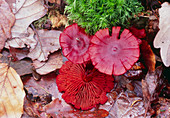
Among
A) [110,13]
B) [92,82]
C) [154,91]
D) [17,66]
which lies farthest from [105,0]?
[17,66]

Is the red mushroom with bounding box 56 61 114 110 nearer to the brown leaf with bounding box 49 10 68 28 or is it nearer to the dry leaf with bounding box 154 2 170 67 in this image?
the brown leaf with bounding box 49 10 68 28

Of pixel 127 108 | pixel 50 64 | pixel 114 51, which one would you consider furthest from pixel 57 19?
pixel 127 108

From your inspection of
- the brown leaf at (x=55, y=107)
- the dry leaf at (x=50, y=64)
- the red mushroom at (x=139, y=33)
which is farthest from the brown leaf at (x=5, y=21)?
the red mushroom at (x=139, y=33)

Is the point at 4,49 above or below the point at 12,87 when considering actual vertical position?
above

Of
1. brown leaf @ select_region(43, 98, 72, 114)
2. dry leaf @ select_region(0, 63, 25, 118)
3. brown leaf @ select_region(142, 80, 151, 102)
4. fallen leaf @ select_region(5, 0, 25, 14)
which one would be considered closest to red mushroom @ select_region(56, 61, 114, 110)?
brown leaf @ select_region(43, 98, 72, 114)

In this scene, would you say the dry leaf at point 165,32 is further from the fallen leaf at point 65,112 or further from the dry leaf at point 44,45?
the dry leaf at point 44,45

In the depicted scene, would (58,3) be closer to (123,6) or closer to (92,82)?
(123,6)
